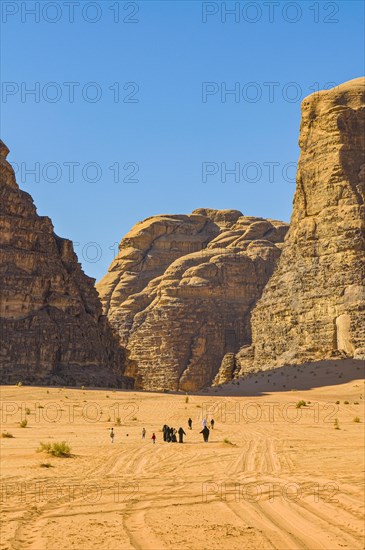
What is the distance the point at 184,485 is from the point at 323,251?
5038 cm

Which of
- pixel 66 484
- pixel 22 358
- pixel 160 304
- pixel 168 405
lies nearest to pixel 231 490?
pixel 66 484

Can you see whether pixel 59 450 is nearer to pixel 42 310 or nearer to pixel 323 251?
pixel 42 310

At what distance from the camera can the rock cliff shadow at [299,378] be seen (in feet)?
165

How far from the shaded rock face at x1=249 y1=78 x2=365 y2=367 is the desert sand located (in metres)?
24.2

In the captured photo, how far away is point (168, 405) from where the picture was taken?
4084 centimetres

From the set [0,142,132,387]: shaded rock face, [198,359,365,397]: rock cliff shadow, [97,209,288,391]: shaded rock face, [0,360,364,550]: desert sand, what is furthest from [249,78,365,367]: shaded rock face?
[97,209,288,391]: shaded rock face

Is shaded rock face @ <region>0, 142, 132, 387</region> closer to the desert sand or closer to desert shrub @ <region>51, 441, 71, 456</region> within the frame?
the desert sand

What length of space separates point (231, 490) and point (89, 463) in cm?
555

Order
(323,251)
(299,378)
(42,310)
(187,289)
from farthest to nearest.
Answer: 1. (187,289)
2. (323,251)
3. (42,310)
4. (299,378)

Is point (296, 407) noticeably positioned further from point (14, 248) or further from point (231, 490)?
point (14, 248)

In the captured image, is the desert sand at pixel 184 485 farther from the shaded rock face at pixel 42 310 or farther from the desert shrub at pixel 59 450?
the shaded rock face at pixel 42 310

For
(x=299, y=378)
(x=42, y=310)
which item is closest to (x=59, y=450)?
(x=299, y=378)

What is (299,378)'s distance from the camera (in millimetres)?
53500

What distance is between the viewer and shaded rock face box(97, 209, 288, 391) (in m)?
103
